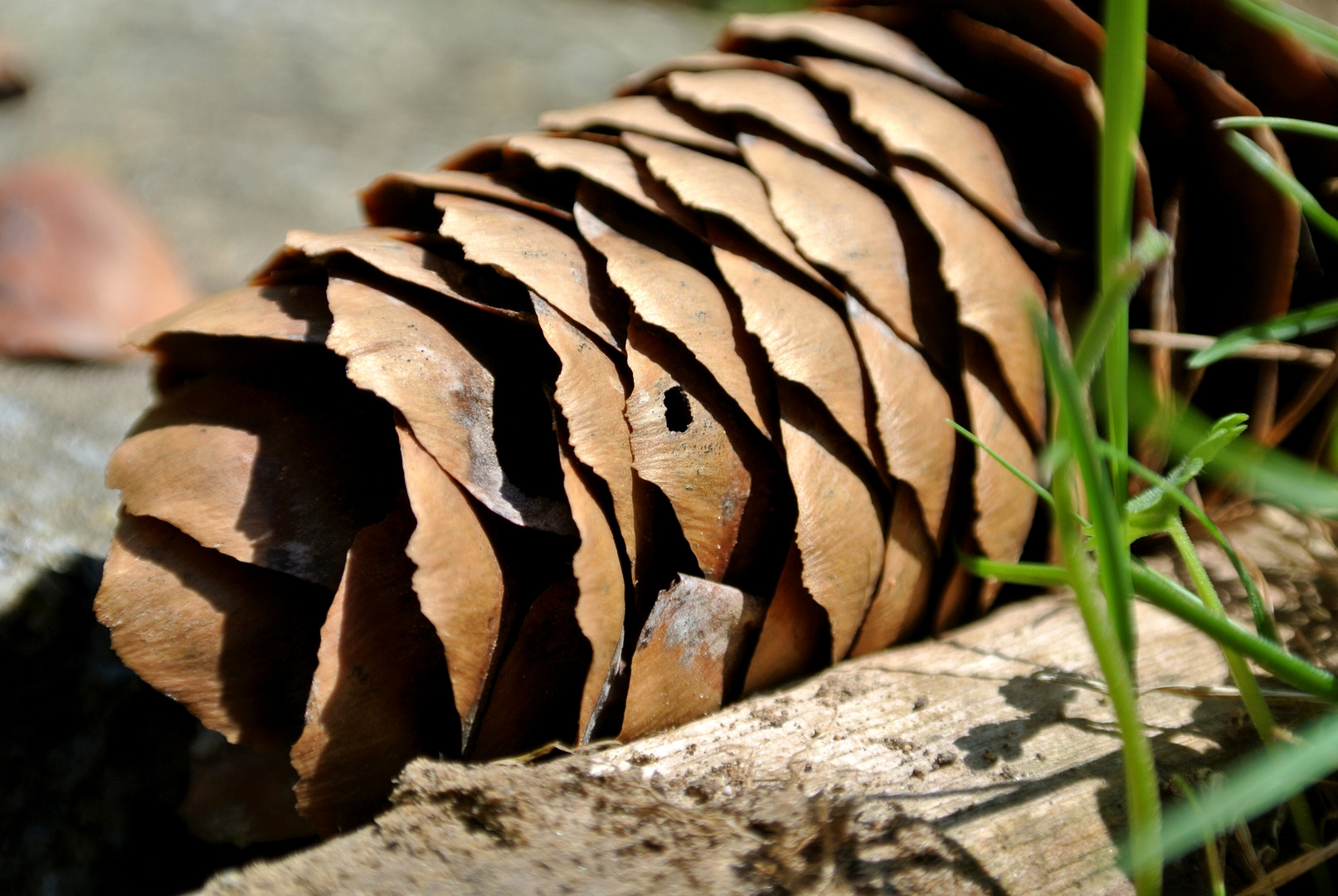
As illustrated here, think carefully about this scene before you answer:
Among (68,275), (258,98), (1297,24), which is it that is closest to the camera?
(1297,24)

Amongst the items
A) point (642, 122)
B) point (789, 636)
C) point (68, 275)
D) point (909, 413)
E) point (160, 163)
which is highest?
point (160, 163)

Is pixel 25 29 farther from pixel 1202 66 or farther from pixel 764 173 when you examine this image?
pixel 1202 66

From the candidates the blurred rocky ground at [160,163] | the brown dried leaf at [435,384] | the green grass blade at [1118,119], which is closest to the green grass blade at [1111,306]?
the green grass blade at [1118,119]

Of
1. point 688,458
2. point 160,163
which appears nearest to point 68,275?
point 160,163

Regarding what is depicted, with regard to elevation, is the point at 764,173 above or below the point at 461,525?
above

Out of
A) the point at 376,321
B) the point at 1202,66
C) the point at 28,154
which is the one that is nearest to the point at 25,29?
the point at 28,154

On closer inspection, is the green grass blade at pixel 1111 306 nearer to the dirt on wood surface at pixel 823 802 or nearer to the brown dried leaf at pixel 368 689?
the dirt on wood surface at pixel 823 802

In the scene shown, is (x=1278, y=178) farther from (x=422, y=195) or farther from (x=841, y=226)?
(x=422, y=195)
